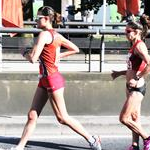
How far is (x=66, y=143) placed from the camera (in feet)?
26.2

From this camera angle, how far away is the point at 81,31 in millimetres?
9531

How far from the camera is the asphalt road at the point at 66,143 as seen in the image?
7.76 meters

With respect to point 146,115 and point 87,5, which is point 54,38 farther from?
point 87,5

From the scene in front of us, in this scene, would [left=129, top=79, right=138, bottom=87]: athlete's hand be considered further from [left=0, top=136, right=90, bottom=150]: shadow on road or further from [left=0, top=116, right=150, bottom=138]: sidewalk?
[left=0, top=116, right=150, bottom=138]: sidewalk

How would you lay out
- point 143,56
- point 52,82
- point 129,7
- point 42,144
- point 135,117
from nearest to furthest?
point 143,56 < point 52,82 < point 135,117 < point 42,144 < point 129,7

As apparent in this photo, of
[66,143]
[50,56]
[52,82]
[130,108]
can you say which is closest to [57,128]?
[66,143]

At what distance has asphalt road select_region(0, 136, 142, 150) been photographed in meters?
7.76

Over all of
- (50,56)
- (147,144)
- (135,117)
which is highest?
(50,56)

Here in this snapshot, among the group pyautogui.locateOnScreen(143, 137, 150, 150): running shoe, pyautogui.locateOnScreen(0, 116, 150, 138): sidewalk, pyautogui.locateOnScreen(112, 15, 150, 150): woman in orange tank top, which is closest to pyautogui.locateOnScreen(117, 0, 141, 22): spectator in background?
pyautogui.locateOnScreen(0, 116, 150, 138): sidewalk

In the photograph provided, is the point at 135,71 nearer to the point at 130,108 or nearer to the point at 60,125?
the point at 130,108

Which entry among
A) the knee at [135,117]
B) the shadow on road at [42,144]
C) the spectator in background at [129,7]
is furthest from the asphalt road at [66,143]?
the spectator in background at [129,7]

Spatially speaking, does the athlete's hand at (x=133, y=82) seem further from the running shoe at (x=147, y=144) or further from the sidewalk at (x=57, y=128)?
the sidewalk at (x=57, y=128)

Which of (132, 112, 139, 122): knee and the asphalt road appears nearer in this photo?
(132, 112, 139, 122): knee

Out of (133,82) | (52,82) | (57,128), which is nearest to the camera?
(133,82)
